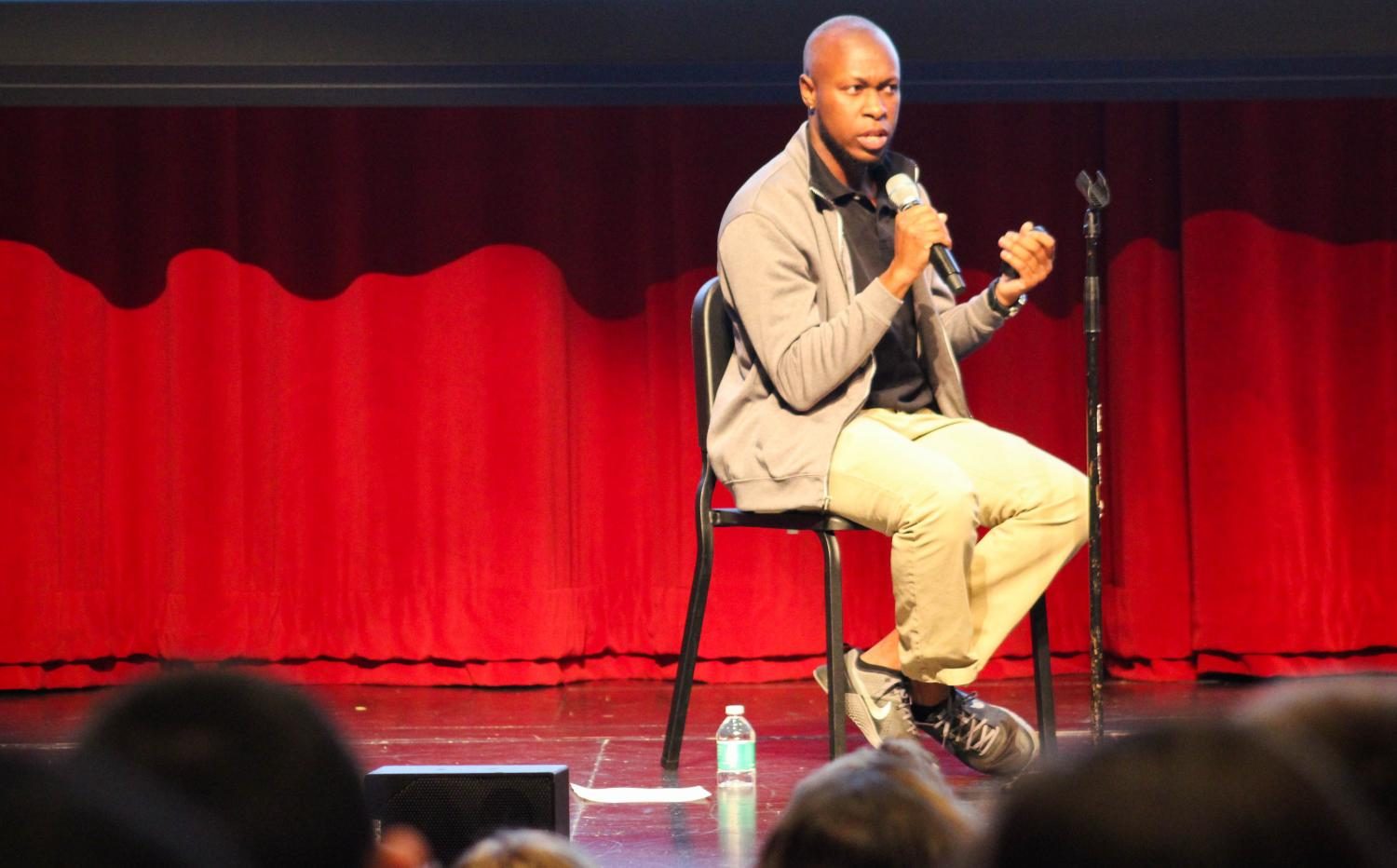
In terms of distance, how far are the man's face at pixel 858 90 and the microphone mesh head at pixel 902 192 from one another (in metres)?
0.09

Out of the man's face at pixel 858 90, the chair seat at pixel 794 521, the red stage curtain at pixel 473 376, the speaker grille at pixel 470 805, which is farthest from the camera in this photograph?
the red stage curtain at pixel 473 376

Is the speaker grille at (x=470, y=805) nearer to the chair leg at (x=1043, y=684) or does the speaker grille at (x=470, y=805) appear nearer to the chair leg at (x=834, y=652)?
the chair leg at (x=834, y=652)

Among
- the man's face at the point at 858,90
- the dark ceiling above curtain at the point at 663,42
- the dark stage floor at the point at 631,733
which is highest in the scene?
the dark ceiling above curtain at the point at 663,42

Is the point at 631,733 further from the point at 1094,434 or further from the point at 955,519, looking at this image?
the point at 1094,434

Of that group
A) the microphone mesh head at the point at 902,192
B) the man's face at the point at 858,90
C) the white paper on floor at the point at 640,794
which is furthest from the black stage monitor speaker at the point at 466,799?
the man's face at the point at 858,90

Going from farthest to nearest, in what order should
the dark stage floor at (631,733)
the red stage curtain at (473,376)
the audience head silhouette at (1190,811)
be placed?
the red stage curtain at (473,376) → the dark stage floor at (631,733) → the audience head silhouette at (1190,811)

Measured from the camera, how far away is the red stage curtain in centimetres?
425

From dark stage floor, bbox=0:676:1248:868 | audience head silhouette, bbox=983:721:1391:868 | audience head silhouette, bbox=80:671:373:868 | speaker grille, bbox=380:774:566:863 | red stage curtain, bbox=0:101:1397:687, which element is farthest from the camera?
red stage curtain, bbox=0:101:1397:687

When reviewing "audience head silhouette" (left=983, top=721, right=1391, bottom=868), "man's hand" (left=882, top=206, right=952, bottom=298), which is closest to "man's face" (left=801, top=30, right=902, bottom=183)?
"man's hand" (left=882, top=206, right=952, bottom=298)

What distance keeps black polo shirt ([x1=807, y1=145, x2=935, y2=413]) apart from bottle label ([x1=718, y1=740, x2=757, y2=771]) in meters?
0.63

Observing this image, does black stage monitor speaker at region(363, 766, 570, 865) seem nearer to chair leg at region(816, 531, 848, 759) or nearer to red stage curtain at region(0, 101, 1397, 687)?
chair leg at region(816, 531, 848, 759)

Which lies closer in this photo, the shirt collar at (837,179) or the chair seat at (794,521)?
the chair seat at (794,521)

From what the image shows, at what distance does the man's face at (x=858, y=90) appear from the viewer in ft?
9.20

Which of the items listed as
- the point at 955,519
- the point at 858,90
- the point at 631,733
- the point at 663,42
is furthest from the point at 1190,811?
the point at 663,42
